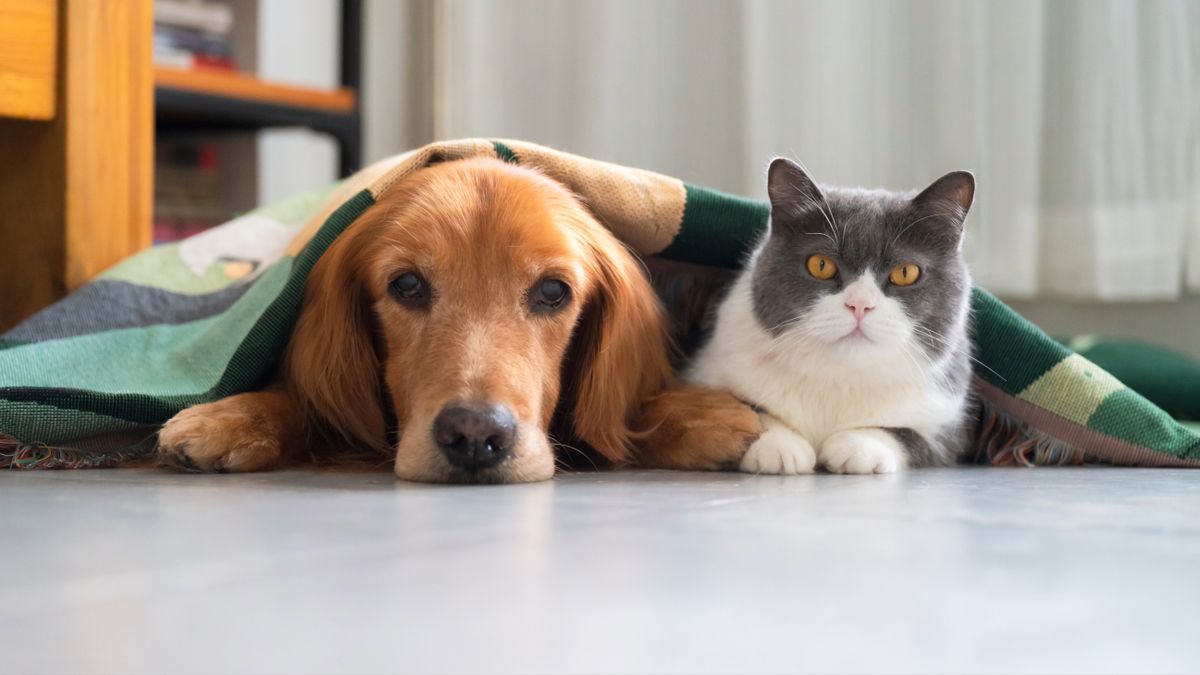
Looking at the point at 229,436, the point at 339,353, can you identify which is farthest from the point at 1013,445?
the point at 229,436

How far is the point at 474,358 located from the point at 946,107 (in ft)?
6.86

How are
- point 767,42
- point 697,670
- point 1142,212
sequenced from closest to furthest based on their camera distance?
point 697,670 < point 1142,212 < point 767,42

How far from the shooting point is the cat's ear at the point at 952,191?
1517 millimetres

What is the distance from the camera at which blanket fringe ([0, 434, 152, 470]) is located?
4.81 ft

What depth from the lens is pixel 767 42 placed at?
3.38m

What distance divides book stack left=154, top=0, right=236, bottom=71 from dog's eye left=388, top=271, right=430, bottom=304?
2369 millimetres

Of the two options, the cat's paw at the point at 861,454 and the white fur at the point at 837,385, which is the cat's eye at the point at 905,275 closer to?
the white fur at the point at 837,385

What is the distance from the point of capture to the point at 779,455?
1.48 meters

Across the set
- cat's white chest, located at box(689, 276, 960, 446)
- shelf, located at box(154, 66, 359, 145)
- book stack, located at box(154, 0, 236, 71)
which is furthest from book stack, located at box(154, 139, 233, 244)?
cat's white chest, located at box(689, 276, 960, 446)

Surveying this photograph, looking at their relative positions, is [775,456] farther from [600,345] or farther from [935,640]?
[935,640]

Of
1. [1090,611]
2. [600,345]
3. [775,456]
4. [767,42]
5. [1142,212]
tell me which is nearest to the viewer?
[1090,611]

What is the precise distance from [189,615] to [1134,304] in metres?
2.75

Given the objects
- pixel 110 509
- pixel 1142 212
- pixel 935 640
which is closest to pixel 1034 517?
pixel 935 640

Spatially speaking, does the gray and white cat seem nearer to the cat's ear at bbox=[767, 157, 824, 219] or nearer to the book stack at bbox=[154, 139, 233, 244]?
the cat's ear at bbox=[767, 157, 824, 219]
